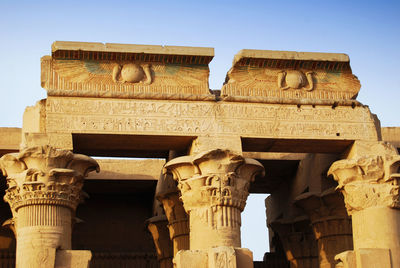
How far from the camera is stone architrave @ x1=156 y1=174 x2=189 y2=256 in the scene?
64.2ft

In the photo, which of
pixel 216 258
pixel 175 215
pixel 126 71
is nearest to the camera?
pixel 216 258

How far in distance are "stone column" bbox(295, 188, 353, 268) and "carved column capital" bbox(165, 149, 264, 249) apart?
11.5ft

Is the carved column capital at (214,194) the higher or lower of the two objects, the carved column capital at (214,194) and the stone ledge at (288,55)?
the lower

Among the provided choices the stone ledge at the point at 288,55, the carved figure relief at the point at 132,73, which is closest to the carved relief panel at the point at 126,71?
the carved figure relief at the point at 132,73

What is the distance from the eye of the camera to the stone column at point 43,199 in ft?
51.0

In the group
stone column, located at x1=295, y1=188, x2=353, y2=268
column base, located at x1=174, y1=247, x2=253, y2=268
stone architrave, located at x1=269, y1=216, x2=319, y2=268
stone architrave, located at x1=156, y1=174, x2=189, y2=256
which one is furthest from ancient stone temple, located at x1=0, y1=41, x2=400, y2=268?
stone architrave, located at x1=269, y1=216, x2=319, y2=268

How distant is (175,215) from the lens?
776 inches

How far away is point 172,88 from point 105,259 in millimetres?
7639

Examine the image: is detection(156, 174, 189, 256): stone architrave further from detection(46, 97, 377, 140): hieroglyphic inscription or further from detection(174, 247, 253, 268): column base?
detection(174, 247, 253, 268): column base

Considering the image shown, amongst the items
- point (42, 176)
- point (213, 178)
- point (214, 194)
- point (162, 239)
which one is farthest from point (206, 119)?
point (162, 239)

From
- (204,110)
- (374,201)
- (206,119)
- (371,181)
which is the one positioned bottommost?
(374,201)

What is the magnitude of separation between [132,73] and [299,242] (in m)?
7.19

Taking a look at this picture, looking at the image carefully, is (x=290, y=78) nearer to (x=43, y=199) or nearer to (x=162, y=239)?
(x=43, y=199)

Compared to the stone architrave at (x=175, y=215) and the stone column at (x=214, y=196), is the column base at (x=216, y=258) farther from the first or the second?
the stone architrave at (x=175, y=215)
